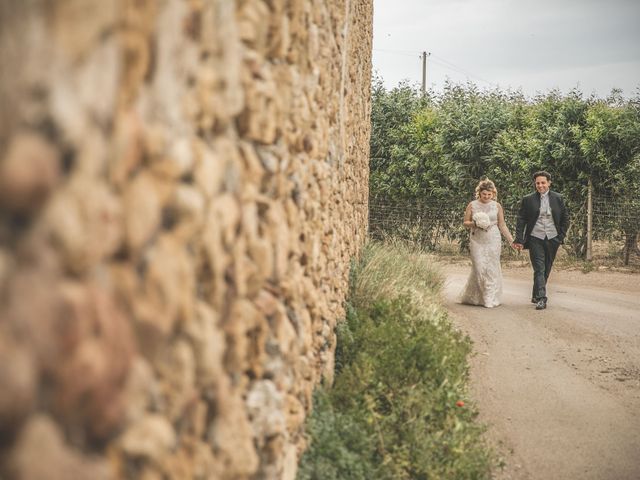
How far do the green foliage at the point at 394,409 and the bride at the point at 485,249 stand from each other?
3.85 metres

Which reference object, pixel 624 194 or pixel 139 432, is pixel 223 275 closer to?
pixel 139 432

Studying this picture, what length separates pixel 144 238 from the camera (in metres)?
1.56

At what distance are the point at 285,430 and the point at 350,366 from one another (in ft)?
7.21

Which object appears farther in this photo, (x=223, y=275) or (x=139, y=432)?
(x=223, y=275)

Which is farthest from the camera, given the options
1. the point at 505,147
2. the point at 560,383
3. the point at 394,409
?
the point at 505,147

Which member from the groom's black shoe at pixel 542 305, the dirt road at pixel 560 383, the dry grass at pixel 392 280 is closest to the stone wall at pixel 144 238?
the dirt road at pixel 560 383

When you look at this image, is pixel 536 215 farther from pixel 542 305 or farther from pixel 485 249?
pixel 542 305

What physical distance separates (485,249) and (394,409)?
6422 mm

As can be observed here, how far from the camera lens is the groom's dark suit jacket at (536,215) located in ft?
33.5

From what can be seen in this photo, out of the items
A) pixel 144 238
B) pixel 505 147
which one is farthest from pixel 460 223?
pixel 144 238

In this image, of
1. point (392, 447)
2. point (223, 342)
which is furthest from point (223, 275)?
point (392, 447)

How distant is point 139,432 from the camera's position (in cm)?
156

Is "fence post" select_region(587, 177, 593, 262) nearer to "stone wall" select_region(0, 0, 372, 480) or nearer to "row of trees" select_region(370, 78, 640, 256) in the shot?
"row of trees" select_region(370, 78, 640, 256)

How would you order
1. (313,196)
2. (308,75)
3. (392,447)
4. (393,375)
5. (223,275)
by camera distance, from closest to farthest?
(223,275) → (308,75) → (313,196) → (392,447) → (393,375)
